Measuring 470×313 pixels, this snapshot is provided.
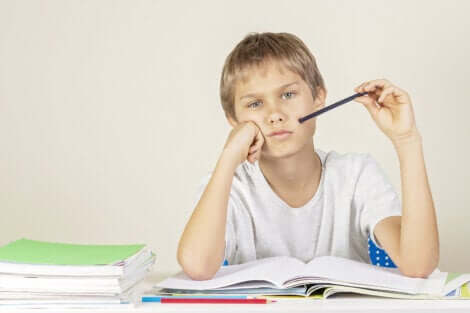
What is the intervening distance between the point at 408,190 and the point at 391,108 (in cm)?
18

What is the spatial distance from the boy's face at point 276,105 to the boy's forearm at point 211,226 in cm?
19

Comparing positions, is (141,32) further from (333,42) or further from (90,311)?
(90,311)

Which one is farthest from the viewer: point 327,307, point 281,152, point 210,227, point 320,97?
point 320,97

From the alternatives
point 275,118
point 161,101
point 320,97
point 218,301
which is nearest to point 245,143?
point 275,118

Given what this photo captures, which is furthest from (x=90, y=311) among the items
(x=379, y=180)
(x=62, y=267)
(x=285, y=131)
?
(x=379, y=180)

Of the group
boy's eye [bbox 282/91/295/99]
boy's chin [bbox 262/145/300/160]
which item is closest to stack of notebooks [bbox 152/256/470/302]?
boy's chin [bbox 262/145/300/160]

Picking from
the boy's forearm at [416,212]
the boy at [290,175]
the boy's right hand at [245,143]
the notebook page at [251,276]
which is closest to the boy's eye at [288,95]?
the boy at [290,175]

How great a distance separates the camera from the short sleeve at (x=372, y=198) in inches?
62.3

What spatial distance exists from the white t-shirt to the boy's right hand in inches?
6.0

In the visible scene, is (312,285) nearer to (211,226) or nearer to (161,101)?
(211,226)

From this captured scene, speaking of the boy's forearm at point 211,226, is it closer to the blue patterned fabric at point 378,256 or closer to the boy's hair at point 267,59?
the boy's hair at point 267,59

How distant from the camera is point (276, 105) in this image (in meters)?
1.64

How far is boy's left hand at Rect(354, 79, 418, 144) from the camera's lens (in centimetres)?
142

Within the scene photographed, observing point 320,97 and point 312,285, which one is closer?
point 312,285
